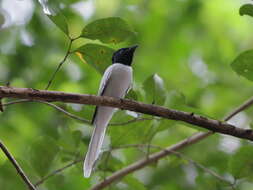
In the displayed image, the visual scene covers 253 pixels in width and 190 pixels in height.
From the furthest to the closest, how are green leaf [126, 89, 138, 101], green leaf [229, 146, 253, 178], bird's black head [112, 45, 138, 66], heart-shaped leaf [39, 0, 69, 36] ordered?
bird's black head [112, 45, 138, 66] < green leaf [229, 146, 253, 178] < green leaf [126, 89, 138, 101] < heart-shaped leaf [39, 0, 69, 36]

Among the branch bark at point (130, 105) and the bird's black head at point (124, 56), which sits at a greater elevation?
the branch bark at point (130, 105)

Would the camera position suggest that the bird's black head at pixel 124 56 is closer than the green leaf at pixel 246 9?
No

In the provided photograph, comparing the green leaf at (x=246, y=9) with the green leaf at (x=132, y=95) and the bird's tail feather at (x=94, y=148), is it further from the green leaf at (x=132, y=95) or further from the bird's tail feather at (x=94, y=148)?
the bird's tail feather at (x=94, y=148)

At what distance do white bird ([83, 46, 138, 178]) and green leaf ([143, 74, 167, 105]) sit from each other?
360 millimetres

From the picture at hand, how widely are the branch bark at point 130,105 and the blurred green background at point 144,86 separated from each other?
16.0 inches

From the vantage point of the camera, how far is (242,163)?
277 centimetres

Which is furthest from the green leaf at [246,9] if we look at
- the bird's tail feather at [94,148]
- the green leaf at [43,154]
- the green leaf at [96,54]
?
the green leaf at [43,154]

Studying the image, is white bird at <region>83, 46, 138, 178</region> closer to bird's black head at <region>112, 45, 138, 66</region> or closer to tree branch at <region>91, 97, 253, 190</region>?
bird's black head at <region>112, 45, 138, 66</region>

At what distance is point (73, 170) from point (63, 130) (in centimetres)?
32

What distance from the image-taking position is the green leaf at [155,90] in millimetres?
2709

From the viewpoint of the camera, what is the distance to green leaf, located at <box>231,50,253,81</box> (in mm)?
2455

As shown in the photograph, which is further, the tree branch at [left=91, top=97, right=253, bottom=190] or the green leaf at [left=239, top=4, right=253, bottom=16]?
the tree branch at [left=91, top=97, right=253, bottom=190]

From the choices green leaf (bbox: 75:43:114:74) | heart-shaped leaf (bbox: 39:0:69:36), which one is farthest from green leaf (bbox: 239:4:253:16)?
heart-shaped leaf (bbox: 39:0:69:36)

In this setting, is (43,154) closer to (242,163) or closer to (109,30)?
(109,30)
